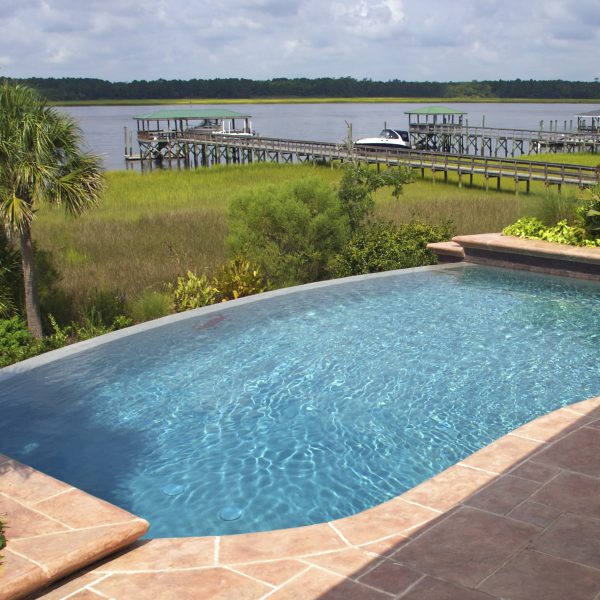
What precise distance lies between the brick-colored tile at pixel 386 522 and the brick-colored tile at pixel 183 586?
0.72 metres

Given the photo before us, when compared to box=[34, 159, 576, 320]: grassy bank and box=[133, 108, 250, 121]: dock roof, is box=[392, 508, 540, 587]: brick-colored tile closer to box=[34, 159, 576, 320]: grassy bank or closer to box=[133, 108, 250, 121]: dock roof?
box=[34, 159, 576, 320]: grassy bank

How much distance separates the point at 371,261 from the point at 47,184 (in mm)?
5668

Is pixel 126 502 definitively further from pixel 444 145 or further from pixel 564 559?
pixel 444 145

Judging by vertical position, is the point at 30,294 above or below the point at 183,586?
above

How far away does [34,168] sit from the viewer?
9320mm

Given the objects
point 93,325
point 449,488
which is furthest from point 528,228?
point 449,488

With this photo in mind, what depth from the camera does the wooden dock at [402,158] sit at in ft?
95.2

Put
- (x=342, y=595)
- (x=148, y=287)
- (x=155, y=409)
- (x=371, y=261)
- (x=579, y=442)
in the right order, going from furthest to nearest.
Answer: (x=371, y=261), (x=148, y=287), (x=155, y=409), (x=579, y=442), (x=342, y=595)

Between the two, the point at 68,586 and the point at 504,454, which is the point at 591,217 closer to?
the point at 504,454

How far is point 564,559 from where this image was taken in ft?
13.3

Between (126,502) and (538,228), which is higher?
(538,228)

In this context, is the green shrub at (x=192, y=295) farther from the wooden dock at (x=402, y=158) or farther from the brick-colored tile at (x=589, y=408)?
the brick-colored tile at (x=589, y=408)

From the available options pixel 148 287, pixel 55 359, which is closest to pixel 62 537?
pixel 55 359

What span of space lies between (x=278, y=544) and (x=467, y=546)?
1.01 metres
